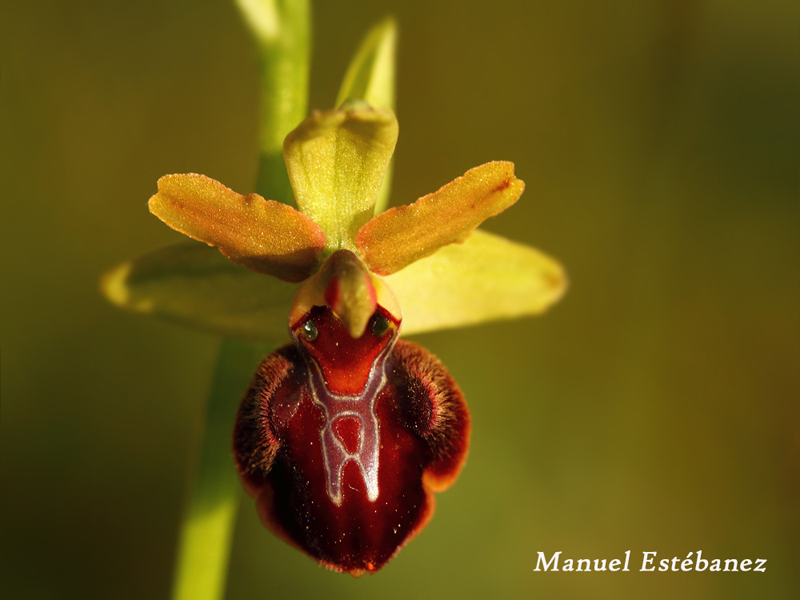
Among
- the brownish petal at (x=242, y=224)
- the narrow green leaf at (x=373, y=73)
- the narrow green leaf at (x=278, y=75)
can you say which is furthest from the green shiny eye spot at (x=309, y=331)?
the narrow green leaf at (x=373, y=73)

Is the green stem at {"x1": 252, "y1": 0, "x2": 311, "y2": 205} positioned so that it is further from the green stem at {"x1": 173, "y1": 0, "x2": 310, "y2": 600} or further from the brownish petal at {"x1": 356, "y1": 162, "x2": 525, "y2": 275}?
the brownish petal at {"x1": 356, "y1": 162, "x2": 525, "y2": 275}

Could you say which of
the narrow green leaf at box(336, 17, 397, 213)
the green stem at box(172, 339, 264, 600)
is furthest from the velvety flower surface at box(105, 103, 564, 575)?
the narrow green leaf at box(336, 17, 397, 213)

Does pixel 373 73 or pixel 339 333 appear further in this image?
pixel 373 73

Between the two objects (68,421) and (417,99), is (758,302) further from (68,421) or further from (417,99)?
(68,421)

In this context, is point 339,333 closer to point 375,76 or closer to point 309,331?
point 309,331

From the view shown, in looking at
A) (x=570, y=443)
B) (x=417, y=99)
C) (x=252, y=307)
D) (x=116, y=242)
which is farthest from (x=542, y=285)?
(x=116, y=242)

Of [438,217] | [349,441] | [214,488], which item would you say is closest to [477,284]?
[438,217]
